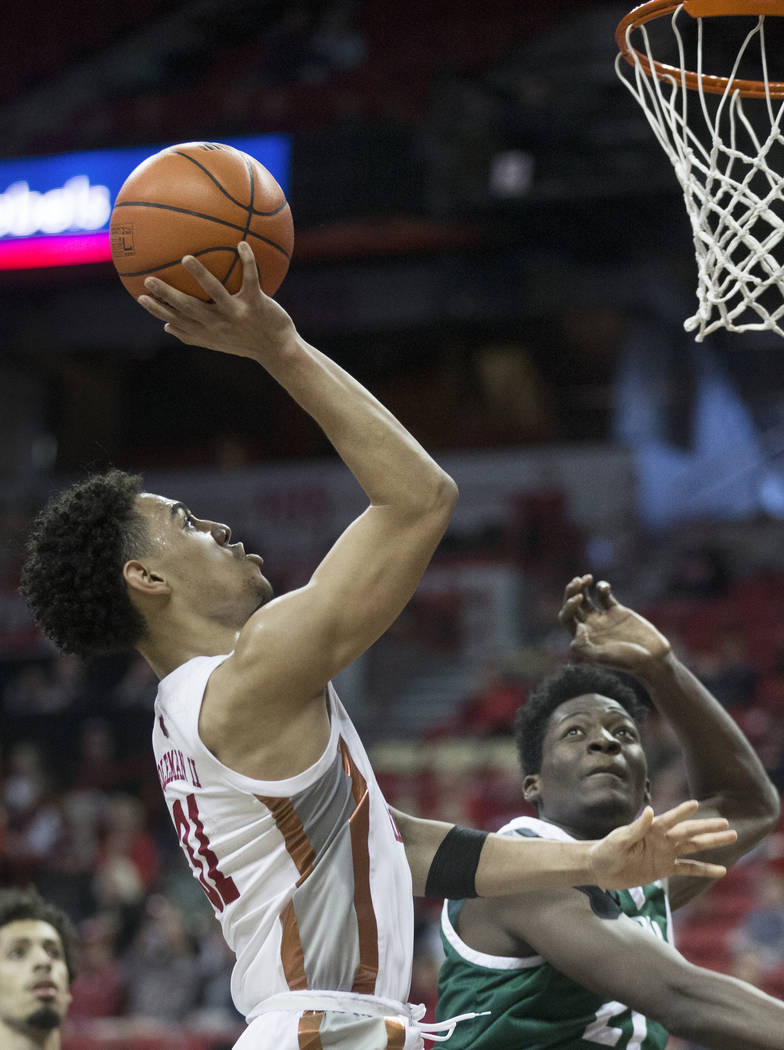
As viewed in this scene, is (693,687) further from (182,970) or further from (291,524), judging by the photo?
(291,524)

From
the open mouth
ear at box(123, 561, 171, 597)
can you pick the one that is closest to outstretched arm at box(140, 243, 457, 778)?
ear at box(123, 561, 171, 597)

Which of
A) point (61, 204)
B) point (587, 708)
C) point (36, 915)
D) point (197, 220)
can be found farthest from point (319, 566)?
point (61, 204)

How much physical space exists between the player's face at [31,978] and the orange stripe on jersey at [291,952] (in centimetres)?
181

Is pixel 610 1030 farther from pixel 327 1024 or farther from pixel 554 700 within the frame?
pixel 327 1024

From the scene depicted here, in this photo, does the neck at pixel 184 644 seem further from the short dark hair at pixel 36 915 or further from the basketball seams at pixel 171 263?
the short dark hair at pixel 36 915

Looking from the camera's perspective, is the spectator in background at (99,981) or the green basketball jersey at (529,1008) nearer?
the green basketball jersey at (529,1008)

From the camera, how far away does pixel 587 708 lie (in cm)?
327

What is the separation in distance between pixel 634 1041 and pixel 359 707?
9732 mm

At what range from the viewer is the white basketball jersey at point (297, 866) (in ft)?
7.82

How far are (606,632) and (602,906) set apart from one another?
816 millimetres

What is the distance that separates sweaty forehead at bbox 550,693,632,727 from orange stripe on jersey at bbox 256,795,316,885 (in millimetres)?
1037

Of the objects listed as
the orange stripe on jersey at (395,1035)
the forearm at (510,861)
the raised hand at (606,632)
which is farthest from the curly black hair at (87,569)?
the raised hand at (606,632)

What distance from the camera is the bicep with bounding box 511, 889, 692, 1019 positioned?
2.73 meters

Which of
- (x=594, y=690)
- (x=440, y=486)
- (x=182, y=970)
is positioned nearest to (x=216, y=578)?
(x=440, y=486)
